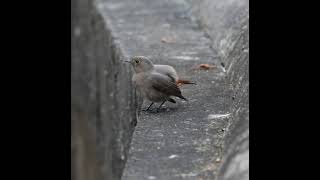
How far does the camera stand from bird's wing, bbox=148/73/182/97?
20.3 ft

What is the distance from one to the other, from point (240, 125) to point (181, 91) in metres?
1.95

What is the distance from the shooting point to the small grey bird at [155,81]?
245 inches

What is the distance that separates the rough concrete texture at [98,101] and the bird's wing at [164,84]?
24.7 inches

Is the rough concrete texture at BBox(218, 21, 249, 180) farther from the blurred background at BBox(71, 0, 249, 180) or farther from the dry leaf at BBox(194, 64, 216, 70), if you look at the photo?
the dry leaf at BBox(194, 64, 216, 70)

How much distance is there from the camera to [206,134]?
217 inches

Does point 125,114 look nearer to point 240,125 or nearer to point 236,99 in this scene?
point 236,99

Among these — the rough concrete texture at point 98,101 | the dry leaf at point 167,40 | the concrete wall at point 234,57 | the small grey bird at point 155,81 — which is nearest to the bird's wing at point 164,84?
the small grey bird at point 155,81

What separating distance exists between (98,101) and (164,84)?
10.9ft

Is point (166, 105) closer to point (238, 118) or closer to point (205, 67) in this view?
point (205, 67)

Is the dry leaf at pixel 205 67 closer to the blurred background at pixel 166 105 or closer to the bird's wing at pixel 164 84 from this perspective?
the blurred background at pixel 166 105

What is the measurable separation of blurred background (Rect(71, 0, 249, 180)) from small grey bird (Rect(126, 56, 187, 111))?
0.14 m

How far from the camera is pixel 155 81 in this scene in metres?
6.25

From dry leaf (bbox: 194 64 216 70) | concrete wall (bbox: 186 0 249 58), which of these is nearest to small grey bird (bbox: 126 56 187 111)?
dry leaf (bbox: 194 64 216 70)

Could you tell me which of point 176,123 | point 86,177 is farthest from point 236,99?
point 86,177
